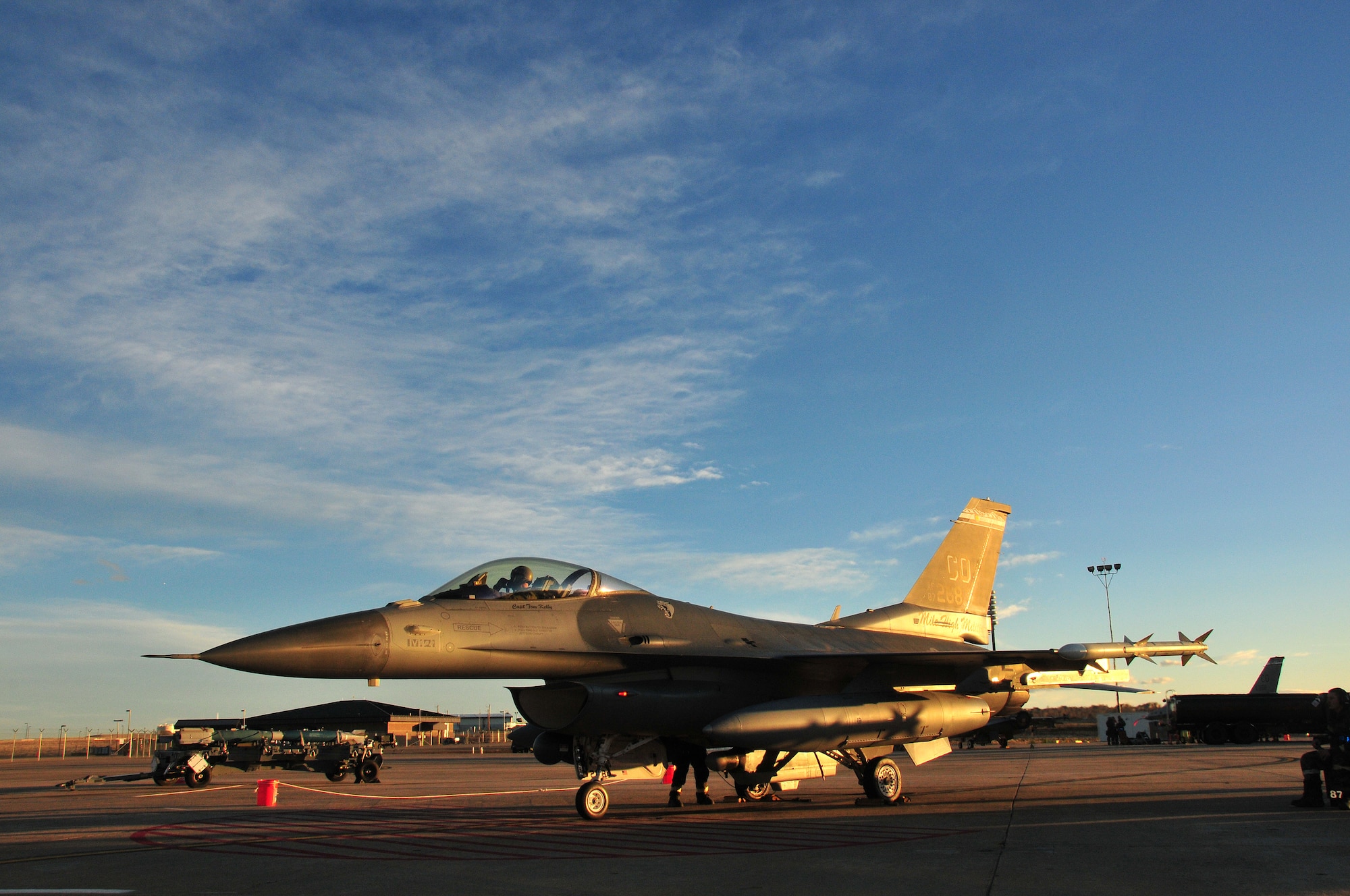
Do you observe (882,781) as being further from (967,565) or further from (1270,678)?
(1270,678)

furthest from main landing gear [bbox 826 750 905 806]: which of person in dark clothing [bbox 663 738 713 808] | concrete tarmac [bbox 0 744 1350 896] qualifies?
person in dark clothing [bbox 663 738 713 808]

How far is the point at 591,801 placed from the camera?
11.3m

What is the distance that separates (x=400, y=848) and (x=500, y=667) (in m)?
2.33

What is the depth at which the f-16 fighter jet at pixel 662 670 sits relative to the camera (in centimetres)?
1030

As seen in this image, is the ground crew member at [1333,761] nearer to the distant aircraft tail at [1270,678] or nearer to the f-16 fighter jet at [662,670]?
the f-16 fighter jet at [662,670]

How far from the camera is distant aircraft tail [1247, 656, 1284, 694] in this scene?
1751 inches

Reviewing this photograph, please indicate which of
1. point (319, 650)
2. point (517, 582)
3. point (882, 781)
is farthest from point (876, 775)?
point (319, 650)

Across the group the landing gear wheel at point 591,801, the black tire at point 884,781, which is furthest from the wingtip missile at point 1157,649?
the landing gear wheel at point 591,801

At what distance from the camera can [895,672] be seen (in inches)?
536

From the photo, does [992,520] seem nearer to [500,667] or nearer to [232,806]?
[500,667]

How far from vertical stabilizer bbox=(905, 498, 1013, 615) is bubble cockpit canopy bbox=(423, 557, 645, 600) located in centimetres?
753

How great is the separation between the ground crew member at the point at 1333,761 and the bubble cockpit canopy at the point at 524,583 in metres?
9.20

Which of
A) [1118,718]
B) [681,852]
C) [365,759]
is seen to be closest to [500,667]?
[681,852]

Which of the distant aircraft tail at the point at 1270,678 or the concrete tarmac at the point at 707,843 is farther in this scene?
the distant aircraft tail at the point at 1270,678
